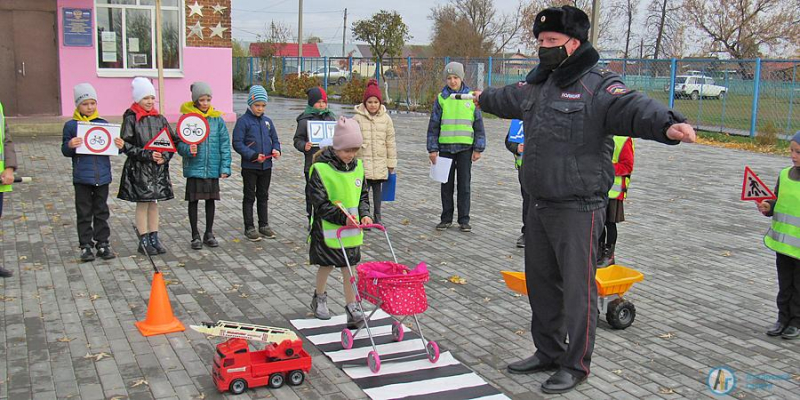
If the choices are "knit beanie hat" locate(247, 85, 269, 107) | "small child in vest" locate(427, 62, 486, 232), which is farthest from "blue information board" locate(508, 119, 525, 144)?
"knit beanie hat" locate(247, 85, 269, 107)

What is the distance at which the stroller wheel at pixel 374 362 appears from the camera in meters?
5.16

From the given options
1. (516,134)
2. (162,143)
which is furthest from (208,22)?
(516,134)

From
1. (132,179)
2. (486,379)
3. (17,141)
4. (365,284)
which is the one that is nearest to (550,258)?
(486,379)

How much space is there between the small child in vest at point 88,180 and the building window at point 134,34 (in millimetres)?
12051

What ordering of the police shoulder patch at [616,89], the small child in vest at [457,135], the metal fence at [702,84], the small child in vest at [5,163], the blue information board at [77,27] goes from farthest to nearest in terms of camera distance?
the metal fence at [702,84], the blue information board at [77,27], the small child in vest at [457,135], the small child in vest at [5,163], the police shoulder patch at [616,89]

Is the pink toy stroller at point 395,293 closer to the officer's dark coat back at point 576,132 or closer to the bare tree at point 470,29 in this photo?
the officer's dark coat back at point 576,132

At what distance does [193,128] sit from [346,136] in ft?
9.98

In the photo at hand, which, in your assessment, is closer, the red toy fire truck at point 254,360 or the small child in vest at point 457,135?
the red toy fire truck at point 254,360

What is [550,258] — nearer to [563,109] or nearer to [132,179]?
[563,109]

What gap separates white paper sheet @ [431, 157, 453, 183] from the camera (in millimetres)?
9305

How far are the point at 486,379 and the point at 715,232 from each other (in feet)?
20.3

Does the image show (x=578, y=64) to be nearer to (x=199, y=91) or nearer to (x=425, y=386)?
(x=425, y=386)

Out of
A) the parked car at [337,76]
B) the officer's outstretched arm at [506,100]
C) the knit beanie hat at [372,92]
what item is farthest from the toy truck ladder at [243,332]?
the parked car at [337,76]

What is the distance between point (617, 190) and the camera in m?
7.40
